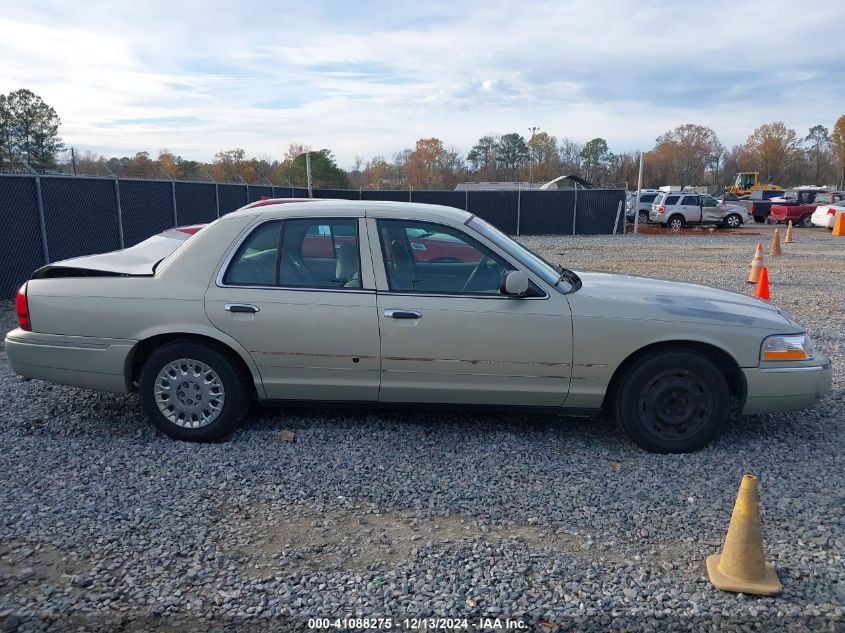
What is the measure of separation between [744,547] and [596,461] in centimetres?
137

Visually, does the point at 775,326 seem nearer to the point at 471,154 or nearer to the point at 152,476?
the point at 152,476

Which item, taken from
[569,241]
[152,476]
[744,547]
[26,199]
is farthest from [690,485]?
[569,241]

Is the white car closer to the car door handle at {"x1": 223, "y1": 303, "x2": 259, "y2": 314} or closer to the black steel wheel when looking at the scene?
the black steel wheel

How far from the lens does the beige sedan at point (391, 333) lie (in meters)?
4.40

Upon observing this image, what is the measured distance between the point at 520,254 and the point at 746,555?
2.35 meters

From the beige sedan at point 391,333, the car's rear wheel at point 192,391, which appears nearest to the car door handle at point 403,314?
the beige sedan at point 391,333

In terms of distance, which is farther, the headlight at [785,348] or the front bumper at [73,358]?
the front bumper at [73,358]

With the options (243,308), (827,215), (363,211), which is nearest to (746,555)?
(363,211)

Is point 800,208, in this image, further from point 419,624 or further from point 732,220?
point 419,624

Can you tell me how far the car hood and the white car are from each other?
93.8 feet

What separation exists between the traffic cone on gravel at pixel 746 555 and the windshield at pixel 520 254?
1878 mm

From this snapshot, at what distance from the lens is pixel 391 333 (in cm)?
446

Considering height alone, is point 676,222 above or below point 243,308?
below

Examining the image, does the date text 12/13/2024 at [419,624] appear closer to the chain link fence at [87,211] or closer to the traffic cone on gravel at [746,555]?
the traffic cone on gravel at [746,555]
